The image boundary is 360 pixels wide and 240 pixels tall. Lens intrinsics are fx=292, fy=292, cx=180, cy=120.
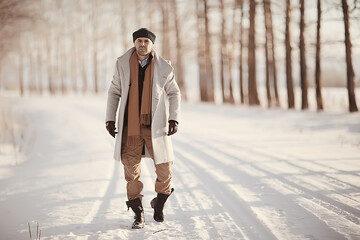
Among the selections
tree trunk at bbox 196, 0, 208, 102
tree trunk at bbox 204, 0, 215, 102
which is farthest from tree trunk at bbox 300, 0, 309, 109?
tree trunk at bbox 196, 0, 208, 102

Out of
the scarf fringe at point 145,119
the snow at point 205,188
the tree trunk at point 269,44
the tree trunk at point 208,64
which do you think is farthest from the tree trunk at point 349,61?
the scarf fringe at point 145,119

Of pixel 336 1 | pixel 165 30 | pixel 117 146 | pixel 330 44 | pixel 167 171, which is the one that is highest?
pixel 165 30

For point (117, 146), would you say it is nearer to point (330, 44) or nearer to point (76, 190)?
point (76, 190)

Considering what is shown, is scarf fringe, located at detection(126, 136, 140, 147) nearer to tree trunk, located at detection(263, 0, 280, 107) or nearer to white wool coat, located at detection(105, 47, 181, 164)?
white wool coat, located at detection(105, 47, 181, 164)

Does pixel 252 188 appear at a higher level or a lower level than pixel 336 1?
lower

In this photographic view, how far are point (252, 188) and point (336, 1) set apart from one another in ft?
35.5

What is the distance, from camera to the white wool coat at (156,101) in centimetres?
332

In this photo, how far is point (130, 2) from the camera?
27203mm

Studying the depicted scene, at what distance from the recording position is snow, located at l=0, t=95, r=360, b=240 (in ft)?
10.8

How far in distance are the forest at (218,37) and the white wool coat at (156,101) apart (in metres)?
9.25

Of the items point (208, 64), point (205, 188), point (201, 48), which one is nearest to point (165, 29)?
point (201, 48)

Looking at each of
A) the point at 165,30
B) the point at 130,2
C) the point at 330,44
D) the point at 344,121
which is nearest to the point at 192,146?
the point at 344,121

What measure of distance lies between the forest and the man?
931 cm

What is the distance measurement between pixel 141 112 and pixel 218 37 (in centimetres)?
1914
